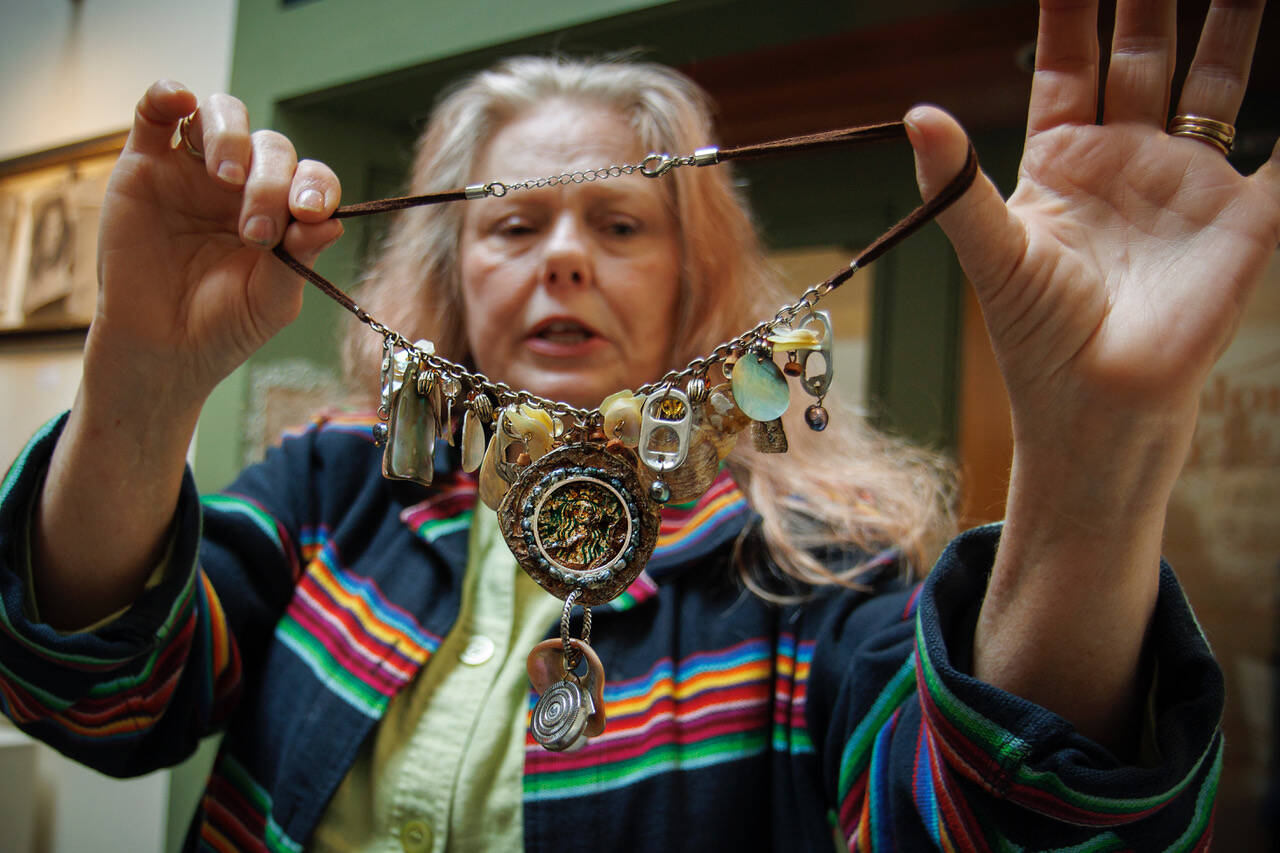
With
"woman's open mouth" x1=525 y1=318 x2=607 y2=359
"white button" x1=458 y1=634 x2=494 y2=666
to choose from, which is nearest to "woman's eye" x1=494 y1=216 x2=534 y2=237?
"woman's open mouth" x1=525 y1=318 x2=607 y2=359

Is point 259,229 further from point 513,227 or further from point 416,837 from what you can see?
point 416,837

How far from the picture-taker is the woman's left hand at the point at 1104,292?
0.56 meters

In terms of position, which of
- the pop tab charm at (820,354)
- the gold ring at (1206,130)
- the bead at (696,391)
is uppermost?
the gold ring at (1206,130)

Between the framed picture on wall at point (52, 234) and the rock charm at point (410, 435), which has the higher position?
the framed picture on wall at point (52, 234)

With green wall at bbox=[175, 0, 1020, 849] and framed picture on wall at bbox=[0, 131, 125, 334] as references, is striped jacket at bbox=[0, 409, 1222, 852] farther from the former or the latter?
framed picture on wall at bbox=[0, 131, 125, 334]

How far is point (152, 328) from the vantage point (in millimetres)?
780

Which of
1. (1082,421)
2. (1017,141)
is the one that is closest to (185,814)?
(1082,421)

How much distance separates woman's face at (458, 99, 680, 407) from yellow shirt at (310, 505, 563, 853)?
9.7 inches

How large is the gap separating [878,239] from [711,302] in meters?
0.41

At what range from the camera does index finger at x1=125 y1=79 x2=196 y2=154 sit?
0.73 m

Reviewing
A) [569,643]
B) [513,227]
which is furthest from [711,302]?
[569,643]

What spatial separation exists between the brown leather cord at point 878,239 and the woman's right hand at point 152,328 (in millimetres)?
31

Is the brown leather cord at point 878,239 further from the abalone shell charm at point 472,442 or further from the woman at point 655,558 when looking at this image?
the abalone shell charm at point 472,442

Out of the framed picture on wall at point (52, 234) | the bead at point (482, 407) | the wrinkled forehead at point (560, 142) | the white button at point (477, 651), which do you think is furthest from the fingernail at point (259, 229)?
the framed picture on wall at point (52, 234)
